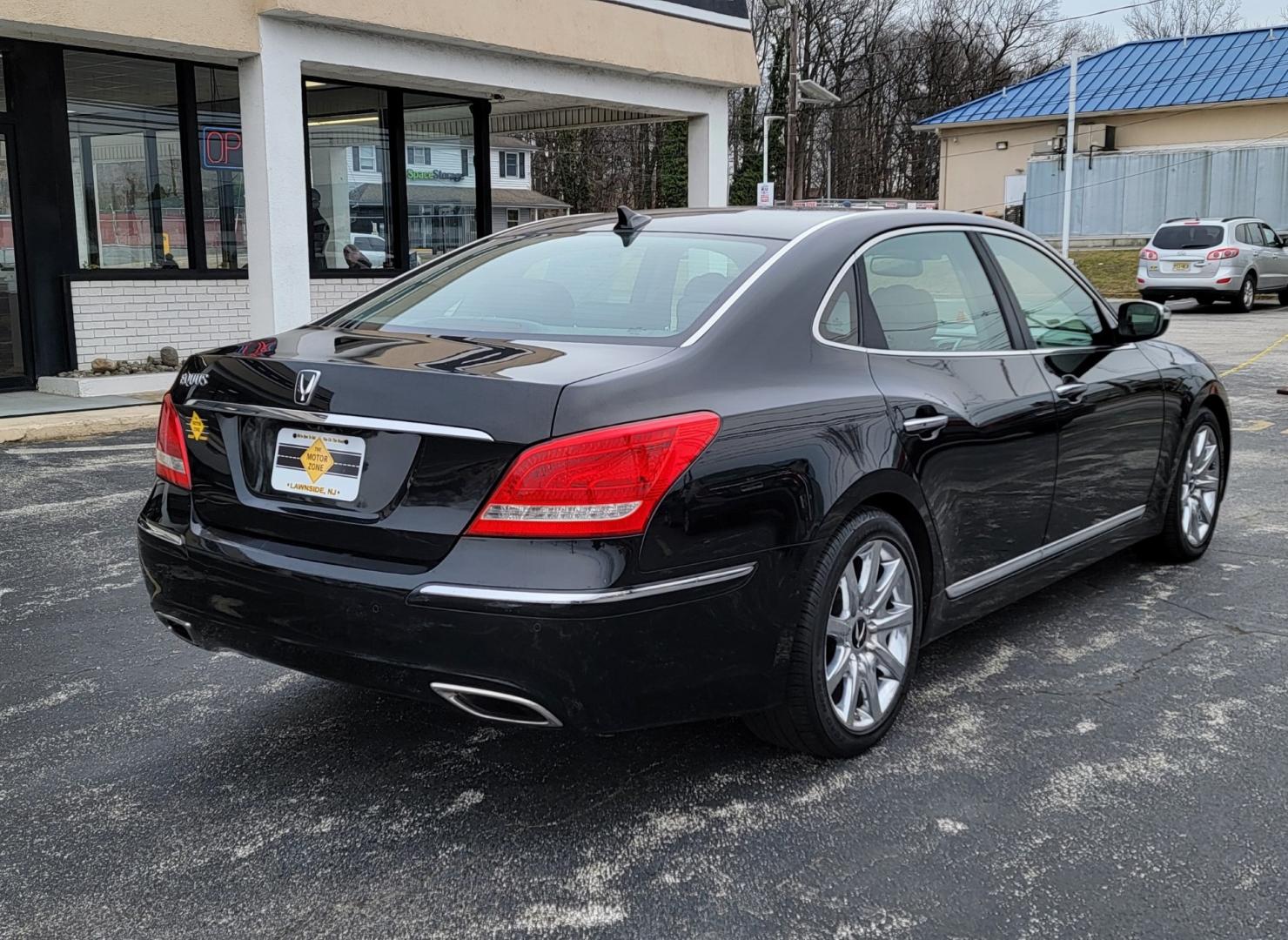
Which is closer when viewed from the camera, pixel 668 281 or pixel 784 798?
pixel 784 798

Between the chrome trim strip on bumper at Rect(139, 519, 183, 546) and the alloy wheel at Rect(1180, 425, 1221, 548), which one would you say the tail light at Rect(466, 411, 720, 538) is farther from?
the alloy wheel at Rect(1180, 425, 1221, 548)

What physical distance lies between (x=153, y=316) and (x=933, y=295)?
10.1 meters

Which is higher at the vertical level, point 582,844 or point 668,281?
point 668,281

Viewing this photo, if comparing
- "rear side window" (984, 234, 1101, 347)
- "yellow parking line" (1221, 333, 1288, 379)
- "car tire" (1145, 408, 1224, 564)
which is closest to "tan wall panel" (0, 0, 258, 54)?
"rear side window" (984, 234, 1101, 347)

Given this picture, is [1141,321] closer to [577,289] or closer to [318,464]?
[577,289]

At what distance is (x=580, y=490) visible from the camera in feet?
9.29

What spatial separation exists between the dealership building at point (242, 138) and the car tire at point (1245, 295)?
13062 mm

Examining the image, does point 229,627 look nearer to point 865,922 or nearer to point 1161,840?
point 865,922

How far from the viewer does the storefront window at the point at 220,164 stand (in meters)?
12.5

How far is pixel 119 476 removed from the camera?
26.3ft

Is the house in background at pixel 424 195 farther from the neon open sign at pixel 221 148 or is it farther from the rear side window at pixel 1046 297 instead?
the rear side window at pixel 1046 297

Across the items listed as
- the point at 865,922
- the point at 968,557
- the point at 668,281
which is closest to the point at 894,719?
the point at 968,557

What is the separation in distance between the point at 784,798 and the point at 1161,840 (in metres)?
0.93

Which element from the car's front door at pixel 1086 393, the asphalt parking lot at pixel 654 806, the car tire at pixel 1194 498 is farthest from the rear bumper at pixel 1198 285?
the asphalt parking lot at pixel 654 806
